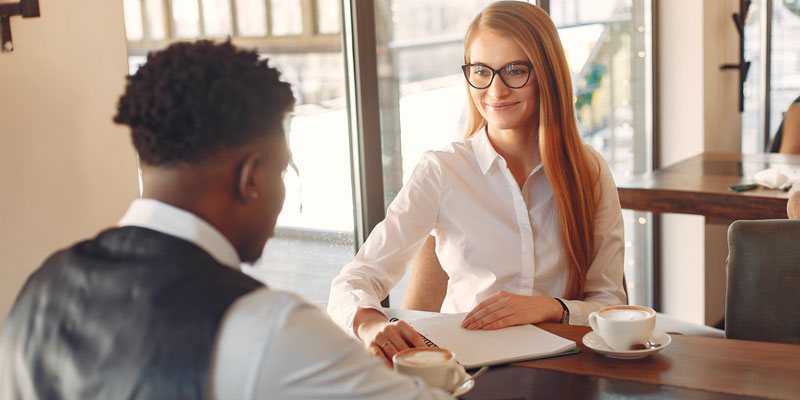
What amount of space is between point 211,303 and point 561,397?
0.59 m

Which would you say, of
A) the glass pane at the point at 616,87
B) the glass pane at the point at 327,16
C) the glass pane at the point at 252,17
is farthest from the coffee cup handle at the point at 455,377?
the glass pane at the point at 616,87

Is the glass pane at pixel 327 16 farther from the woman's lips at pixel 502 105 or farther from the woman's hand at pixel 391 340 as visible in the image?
the woman's hand at pixel 391 340

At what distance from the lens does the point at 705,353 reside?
1262 mm

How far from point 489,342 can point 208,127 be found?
722 millimetres

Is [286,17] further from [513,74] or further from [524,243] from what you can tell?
[524,243]

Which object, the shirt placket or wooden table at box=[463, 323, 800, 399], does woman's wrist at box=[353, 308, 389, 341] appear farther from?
the shirt placket

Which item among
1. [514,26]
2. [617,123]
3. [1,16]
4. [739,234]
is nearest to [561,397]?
[739,234]

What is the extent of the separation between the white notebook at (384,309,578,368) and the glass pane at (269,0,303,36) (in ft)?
3.26

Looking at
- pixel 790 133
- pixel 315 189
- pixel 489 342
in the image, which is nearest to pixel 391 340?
pixel 489 342

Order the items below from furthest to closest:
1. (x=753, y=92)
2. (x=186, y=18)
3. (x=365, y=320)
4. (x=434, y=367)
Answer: (x=753, y=92)
(x=186, y=18)
(x=365, y=320)
(x=434, y=367)

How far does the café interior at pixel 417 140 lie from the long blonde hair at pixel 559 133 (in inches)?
12.0

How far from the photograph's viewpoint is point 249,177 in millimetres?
830

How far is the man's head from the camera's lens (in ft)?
2.61

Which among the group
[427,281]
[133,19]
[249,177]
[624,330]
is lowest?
[427,281]
